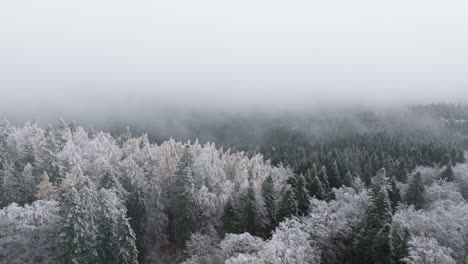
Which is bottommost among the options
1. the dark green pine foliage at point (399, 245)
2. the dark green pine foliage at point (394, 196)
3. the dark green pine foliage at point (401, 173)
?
the dark green pine foliage at point (401, 173)

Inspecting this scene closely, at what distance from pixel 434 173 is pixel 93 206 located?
258 feet

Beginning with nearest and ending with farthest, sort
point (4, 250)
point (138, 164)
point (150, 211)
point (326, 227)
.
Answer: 1. point (4, 250)
2. point (326, 227)
3. point (150, 211)
4. point (138, 164)

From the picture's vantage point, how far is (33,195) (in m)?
73.6

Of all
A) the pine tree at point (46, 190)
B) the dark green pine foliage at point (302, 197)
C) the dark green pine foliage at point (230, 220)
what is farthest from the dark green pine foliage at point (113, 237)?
the dark green pine foliage at point (302, 197)

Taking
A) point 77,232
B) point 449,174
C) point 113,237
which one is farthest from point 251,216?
point 449,174

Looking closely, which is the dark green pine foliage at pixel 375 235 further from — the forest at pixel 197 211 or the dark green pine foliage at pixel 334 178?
the dark green pine foliage at pixel 334 178

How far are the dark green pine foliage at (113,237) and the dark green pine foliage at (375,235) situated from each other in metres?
30.3

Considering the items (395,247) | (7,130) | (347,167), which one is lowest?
(347,167)

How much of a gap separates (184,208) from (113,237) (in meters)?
15.6

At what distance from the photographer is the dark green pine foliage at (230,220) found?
67.0m

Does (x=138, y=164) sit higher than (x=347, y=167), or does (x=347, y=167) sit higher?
(x=138, y=164)

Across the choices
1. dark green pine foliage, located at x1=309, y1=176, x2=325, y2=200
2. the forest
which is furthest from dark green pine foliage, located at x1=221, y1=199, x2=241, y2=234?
dark green pine foliage, located at x1=309, y1=176, x2=325, y2=200

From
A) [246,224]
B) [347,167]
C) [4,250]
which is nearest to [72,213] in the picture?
[4,250]

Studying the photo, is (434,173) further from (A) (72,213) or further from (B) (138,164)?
(A) (72,213)
